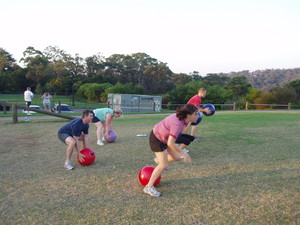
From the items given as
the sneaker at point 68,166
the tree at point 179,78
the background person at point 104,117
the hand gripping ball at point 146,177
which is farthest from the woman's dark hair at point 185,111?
the tree at point 179,78

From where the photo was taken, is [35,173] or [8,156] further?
[8,156]

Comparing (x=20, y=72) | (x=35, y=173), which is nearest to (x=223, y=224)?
(x=35, y=173)

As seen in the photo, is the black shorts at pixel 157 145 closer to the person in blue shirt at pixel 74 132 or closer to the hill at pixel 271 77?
the person in blue shirt at pixel 74 132

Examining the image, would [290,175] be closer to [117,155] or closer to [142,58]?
[117,155]

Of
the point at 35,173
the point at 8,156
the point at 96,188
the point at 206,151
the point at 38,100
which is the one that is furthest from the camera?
the point at 38,100

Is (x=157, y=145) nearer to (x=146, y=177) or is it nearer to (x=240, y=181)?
(x=146, y=177)

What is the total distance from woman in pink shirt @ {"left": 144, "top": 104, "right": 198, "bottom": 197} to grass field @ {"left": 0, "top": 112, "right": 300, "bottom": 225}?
15.4 inches

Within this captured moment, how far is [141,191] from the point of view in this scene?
462cm

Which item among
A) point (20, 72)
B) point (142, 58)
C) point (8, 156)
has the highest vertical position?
point (142, 58)

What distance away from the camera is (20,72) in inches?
2074

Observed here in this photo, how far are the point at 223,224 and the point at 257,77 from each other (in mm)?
123062

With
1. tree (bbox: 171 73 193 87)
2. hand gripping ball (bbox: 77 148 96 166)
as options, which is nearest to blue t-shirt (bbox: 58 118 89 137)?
hand gripping ball (bbox: 77 148 96 166)

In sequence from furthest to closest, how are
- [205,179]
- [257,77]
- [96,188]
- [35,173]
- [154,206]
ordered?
[257,77] < [35,173] < [205,179] < [96,188] < [154,206]

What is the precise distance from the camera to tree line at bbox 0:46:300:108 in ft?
156
